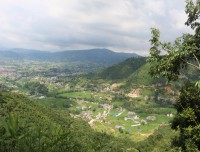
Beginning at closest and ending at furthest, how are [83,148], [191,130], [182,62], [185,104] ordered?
[83,148]
[191,130]
[182,62]
[185,104]

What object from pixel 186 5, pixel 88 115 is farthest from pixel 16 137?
pixel 88 115

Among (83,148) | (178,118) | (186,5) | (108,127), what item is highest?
(186,5)

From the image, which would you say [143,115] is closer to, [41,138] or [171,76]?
[171,76]

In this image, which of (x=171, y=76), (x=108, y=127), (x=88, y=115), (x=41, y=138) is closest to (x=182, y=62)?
(x=171, y=76)

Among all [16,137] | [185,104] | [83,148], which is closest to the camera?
[16,137]

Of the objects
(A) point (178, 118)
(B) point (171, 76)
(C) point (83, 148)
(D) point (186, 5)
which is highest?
(D) point (186, 5)

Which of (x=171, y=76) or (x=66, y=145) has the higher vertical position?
(x=171, y=76)

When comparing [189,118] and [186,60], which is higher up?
[186,60]

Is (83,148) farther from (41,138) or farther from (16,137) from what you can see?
(16,137)

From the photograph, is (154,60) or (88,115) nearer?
(154,60)
